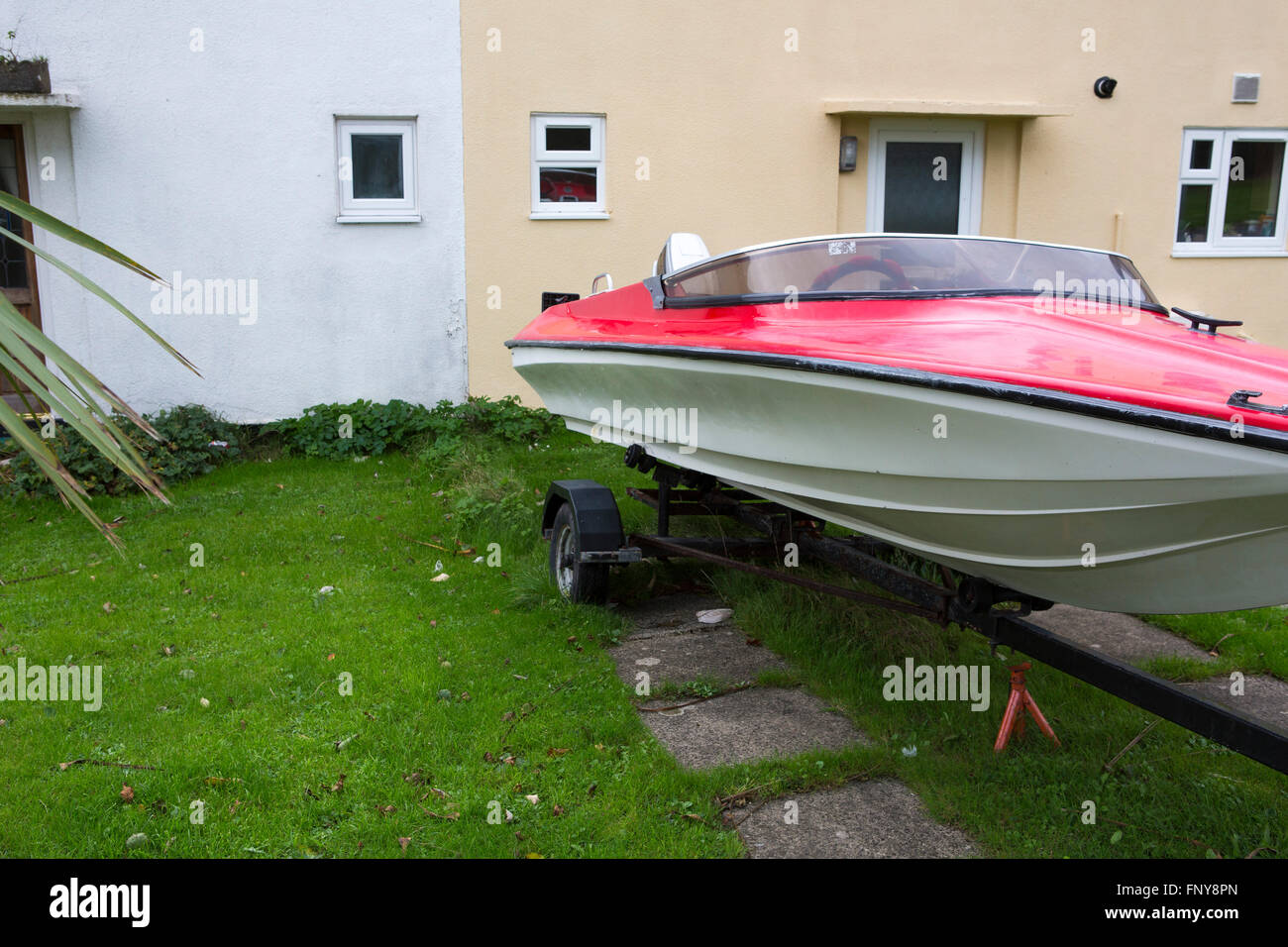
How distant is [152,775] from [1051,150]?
29.6ft

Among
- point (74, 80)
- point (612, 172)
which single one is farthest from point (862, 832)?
point (74, 80)

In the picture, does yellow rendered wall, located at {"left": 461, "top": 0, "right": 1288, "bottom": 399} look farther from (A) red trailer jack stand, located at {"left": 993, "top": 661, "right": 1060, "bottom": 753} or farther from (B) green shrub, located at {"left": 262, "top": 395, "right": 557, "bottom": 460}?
(A) red trailer jack stand, located at {"left": 993, "top": 661, "right": 1060, "bottom": 753}

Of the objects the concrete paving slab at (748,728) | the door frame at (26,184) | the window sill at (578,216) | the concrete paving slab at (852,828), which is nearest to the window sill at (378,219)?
the window sill at (578,216)

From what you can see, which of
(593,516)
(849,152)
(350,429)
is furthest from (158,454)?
→ (849,152)

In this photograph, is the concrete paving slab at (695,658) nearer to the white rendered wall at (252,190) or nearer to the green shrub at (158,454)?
the green shrub at (158,454)

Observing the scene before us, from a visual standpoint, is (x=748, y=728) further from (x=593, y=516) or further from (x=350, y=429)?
(x=350, y=429)

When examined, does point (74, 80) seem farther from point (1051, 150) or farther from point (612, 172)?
point (1051, 150)

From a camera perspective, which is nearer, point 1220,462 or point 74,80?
point 1220,462

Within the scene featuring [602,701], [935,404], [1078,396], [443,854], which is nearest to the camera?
[1078,396]

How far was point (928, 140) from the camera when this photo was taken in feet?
30.7

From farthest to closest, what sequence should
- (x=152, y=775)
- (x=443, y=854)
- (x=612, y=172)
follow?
(x=612, y=172) → (x=152, y=775) → (x=443, y=854)

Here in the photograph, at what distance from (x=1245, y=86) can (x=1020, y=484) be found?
901 centimetres

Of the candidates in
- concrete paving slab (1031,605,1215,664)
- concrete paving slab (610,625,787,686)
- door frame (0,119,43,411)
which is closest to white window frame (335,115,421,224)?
door frame (0,119,43,411)

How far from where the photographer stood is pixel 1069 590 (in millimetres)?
3080
